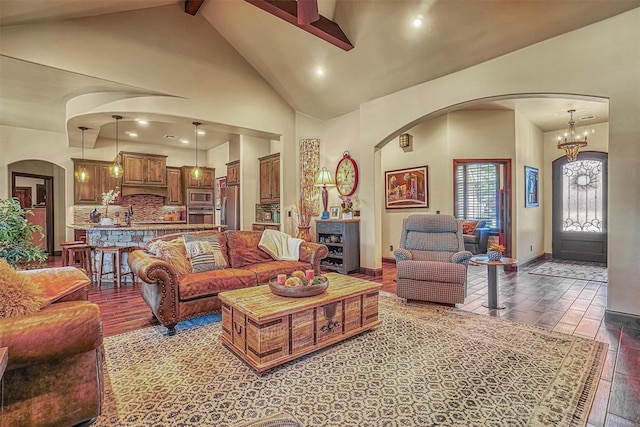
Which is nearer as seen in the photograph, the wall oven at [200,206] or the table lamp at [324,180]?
the table lamp at [324,180]

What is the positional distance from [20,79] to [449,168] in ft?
23.7

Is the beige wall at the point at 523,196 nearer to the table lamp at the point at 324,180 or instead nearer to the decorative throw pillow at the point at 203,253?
the table lamp at the point at 324,180

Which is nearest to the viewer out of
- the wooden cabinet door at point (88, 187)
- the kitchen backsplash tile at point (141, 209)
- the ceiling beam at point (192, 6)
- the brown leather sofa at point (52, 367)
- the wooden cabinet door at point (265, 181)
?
the brown leather sofa at point (52, 367)

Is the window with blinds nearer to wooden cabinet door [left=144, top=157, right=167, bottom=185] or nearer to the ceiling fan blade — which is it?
the ceiling fan blade

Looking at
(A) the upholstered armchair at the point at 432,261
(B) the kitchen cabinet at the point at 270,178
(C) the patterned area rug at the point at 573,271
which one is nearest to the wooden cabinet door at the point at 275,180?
(B) the kitchen cabinet at the point at 270,178

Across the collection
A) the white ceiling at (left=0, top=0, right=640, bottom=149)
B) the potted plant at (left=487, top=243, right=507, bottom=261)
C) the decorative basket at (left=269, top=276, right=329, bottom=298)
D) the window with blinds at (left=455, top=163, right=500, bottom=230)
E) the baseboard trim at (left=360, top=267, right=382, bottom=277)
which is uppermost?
the white ceiling at (left=0, top=0, right=640, bottom=149)

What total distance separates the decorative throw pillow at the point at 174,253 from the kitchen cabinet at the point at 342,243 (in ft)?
8.99

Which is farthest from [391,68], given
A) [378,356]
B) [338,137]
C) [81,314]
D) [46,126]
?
[46,126]

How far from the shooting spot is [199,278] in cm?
314

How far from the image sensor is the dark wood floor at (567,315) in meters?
1.90

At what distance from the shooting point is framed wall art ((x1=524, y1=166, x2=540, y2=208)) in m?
6.44

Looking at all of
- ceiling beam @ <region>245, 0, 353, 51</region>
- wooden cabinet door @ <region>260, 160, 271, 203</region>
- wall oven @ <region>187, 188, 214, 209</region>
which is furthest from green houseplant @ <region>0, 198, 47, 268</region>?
wall oven @ <region>187, 188, 214, 209</region>

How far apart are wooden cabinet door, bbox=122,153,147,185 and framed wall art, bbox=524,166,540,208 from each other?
923 centimetres

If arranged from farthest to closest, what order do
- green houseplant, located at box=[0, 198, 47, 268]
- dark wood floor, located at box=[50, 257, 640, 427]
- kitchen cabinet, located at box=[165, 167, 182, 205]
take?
kitchen cabinet, located at box=[165, 167, 182, 205], green houseplant, located at box=[0, 198, 47, 268], dark wood floor, located at box=[50, 257, 640, 427]
